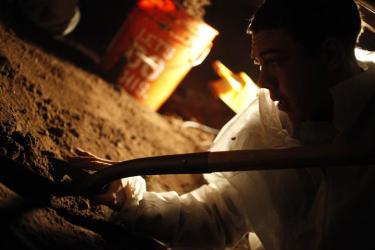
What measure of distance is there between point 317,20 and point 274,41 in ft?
0.77

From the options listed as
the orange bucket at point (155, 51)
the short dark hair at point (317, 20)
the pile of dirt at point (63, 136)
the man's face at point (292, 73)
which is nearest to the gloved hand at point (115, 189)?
the pile of dirt at point (63, 136)

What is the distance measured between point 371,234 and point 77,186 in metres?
1.46

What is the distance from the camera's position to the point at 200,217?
2018 mm

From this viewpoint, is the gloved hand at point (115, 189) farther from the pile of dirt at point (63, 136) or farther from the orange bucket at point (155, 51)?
the orange bucket at point (155, 51)

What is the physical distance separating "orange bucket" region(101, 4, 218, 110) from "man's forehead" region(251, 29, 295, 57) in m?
2.72

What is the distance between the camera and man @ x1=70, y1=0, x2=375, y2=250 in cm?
167

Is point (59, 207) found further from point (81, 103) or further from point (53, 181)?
point (81, 103)

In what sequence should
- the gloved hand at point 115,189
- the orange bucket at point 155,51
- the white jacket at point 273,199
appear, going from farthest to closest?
the orange bucket at point 155,51
the gloved hand at point 115,189
the white jacket at point 273,199

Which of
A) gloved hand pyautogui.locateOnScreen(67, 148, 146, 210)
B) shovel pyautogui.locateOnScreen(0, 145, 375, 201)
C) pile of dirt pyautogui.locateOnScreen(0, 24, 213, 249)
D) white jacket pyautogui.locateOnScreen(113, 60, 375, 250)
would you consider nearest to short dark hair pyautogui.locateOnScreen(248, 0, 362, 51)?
white jacket pyautogui.locateOnScreen(113, 60, 375, 250)

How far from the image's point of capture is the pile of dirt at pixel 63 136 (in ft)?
5.63

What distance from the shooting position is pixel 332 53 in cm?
179

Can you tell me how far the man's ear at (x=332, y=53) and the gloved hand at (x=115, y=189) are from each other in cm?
122

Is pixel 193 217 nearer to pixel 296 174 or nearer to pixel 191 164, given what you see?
pixel 191 164

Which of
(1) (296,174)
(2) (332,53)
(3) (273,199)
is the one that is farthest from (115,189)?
(2) (332,53)
